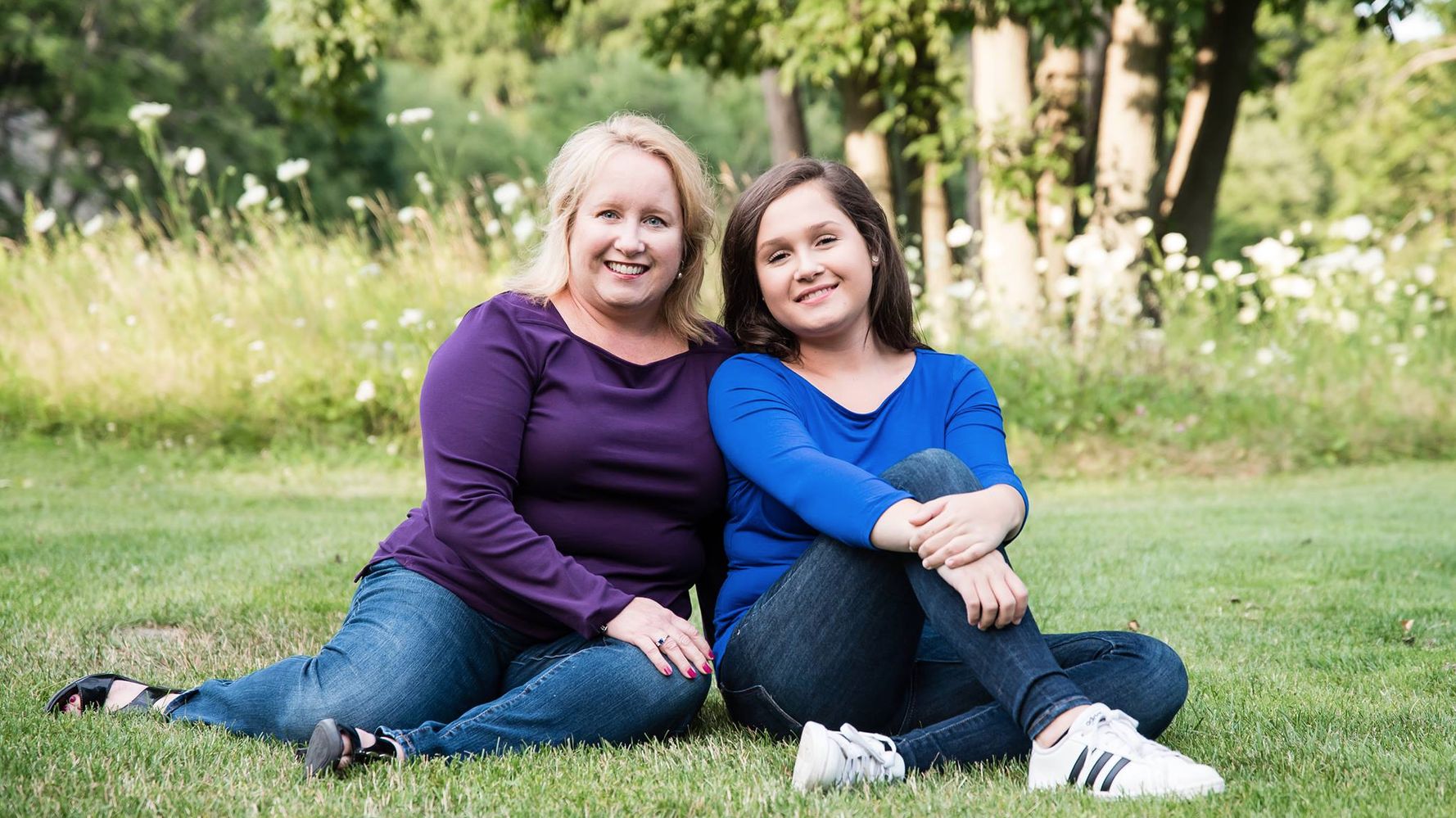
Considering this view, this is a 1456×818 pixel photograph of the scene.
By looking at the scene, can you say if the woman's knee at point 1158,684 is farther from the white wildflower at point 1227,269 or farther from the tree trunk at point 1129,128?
the tree trunk at point 1129,128

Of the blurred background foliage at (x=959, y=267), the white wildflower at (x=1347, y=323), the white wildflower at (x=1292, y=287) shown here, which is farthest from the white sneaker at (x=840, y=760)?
the white wildflower at (x=1347, y=323)

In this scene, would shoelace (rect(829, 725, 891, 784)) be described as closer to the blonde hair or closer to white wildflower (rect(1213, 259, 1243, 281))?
the blonde hair

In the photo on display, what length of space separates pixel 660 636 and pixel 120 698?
129cm

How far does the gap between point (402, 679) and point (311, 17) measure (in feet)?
31.4

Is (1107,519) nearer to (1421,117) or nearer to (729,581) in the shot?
(729,581)

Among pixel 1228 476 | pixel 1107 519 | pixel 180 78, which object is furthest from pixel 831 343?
pixel 180 78

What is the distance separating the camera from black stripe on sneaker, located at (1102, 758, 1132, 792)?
246 cm

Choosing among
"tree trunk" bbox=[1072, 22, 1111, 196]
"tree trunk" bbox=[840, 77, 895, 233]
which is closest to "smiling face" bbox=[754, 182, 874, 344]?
"tree trunk" bbox=[1072, 22, 1111, 196]

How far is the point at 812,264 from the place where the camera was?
3090 mm

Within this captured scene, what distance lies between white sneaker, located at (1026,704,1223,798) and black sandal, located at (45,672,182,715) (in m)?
1.98

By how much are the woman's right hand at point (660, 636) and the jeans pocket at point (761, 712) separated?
0.36 feet

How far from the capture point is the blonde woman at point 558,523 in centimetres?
286

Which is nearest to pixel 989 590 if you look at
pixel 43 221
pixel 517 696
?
pixel 517 696

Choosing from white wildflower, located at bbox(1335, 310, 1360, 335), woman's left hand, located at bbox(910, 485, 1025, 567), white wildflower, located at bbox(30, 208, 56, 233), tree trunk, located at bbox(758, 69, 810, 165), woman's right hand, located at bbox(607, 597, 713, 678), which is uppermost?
tree trunk, located at bbox(758, 69, 810, 165)
